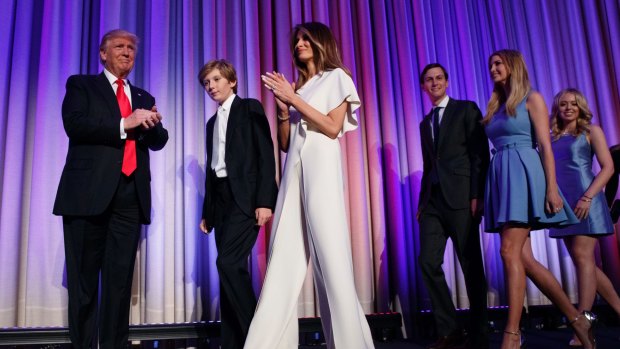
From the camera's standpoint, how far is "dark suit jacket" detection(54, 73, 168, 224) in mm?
2195

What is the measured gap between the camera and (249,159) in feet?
7.82

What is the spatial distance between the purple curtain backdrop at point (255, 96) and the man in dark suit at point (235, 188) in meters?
0.81

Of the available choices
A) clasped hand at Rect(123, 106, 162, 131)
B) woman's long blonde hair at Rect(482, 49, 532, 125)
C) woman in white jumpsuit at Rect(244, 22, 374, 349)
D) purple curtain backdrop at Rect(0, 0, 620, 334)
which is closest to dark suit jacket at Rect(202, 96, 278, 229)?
woman in white jumpsuit at Rect(244, 22, 374, 349)

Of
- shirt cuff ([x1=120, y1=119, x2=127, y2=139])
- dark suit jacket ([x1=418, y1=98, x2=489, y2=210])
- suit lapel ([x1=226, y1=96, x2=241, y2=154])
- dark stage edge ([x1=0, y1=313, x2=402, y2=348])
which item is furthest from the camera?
dark suit jacket ([x1=418, y1=98, x2=489, y2=210])

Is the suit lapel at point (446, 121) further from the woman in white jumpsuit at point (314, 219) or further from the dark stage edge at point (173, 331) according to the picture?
the dark stage edge at point (173, 331)

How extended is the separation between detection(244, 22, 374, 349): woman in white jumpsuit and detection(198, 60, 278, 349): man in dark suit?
256 mm

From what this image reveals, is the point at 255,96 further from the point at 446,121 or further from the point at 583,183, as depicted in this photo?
the point at 583,183

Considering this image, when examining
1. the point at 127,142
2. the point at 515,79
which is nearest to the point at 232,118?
the point at 127,142

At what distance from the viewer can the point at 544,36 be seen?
4465 mm

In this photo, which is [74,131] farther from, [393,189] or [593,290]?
[593,290]

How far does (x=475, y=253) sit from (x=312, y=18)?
2.11m

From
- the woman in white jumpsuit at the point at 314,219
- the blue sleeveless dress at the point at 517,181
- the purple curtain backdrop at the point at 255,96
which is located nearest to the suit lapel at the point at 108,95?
the woman in white jumpsuit at the point at 314,219

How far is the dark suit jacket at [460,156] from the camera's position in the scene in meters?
2.78

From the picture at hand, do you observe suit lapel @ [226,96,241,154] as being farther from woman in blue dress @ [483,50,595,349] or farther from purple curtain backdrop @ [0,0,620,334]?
woman in blue dress @ [483,50,595,349]
